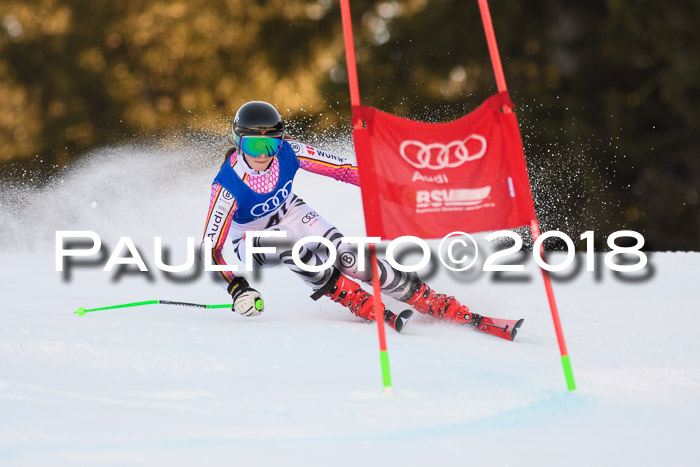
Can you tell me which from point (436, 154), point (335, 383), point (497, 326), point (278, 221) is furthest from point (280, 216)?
point (335, 383)

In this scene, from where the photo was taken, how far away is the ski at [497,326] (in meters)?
4.98

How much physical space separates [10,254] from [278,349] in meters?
5.56

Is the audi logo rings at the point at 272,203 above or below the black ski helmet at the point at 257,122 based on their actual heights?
below

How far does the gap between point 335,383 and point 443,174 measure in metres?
1.04

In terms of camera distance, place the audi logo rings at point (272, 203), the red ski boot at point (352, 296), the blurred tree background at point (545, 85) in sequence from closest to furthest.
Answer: the red ski boot at point (352, 296)
the audi logo rings at point (272, 203)
the blurred tree background at point (545, 85)

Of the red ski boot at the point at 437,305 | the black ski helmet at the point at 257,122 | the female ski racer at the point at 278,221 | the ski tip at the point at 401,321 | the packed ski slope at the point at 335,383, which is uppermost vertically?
the black ski helmet at the point at 257,122

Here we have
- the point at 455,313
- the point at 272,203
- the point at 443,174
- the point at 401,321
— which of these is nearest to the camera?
the point at 443,174

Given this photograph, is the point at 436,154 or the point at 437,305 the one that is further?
the point at 437,305

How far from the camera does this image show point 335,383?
12.2ft

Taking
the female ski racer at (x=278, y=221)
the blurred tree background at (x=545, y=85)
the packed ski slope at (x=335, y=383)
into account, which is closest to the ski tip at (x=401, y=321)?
the female ski racer at (x=278, y=221)

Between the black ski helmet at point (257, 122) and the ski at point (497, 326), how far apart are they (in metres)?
1.57

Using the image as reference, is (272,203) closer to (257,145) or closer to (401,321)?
(257,145)

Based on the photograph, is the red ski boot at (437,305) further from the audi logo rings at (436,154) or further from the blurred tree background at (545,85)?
the blurred tree background at (545,85)

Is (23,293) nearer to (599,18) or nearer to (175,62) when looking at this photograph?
(599,18)
